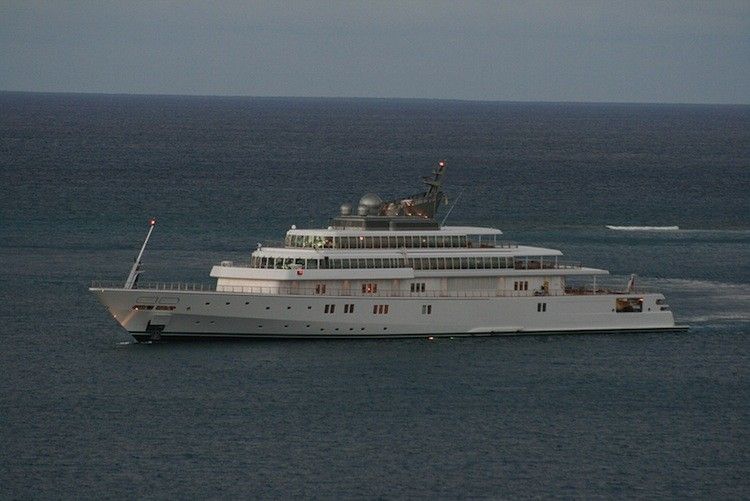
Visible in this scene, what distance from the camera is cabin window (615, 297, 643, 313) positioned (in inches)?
3831

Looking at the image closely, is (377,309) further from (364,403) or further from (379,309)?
(364,403)

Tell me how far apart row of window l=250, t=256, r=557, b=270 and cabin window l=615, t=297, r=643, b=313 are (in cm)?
393

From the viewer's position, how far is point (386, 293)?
93812 mm

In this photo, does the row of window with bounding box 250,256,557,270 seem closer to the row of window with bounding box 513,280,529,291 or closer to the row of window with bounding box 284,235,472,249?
the row of window with bounding box 513,280,529,291

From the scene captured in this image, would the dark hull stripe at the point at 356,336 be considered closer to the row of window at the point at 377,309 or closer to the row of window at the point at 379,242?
the row of window at the point at 377,309

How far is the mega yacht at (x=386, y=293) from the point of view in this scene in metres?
90.4

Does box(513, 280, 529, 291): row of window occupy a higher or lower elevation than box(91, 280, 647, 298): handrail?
higher

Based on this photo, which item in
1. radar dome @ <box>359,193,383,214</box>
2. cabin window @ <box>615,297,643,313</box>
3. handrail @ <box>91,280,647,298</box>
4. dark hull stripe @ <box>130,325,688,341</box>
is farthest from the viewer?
cabin window @ <box>615,297,643,313</box>

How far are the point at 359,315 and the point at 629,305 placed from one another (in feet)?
49.4

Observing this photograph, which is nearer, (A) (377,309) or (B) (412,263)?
(A) (377,309)

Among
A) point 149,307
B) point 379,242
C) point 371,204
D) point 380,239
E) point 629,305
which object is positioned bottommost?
point 149,307

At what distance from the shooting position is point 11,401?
253 ft

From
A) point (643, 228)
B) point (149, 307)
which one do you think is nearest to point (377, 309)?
point (149, 307)

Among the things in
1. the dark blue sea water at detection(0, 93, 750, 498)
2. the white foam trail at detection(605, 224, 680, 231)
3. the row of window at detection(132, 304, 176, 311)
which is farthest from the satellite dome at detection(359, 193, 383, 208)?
the white foam trail at detection(605, 224, 680, 231)
